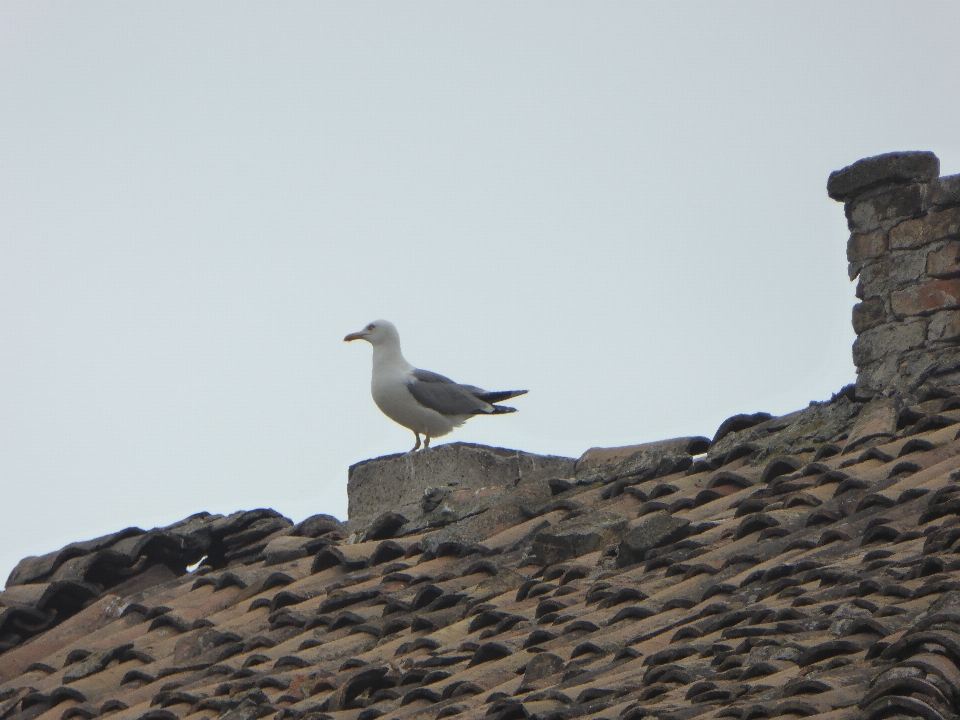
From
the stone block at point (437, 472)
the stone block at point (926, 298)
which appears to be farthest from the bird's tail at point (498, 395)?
the stone block at point (926, 298)

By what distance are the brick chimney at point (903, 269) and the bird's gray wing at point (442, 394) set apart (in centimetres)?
360

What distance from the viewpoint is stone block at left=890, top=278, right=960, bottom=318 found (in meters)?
5.45

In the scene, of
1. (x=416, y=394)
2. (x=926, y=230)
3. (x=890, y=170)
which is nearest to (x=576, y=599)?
(x=926, y=230)

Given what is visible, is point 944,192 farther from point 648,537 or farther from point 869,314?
point 648,537

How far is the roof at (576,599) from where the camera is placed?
302cm

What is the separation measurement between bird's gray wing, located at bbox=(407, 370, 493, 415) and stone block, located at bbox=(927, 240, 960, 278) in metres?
3.93

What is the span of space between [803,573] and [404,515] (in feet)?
10.1

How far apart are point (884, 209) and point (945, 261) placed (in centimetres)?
33

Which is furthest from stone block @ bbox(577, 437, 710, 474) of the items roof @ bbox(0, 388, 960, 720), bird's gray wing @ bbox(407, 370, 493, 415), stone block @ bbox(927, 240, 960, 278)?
bird's gray wing @ bbox(407, 370, 493, 415)

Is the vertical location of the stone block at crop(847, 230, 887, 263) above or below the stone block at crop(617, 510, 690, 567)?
above

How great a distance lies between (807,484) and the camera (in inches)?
182

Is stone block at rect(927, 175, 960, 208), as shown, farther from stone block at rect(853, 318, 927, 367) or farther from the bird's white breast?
the bird's white breast

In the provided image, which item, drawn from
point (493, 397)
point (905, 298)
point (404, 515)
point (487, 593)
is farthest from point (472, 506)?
point (493, 397)

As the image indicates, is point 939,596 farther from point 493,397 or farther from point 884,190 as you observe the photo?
point 493,397
